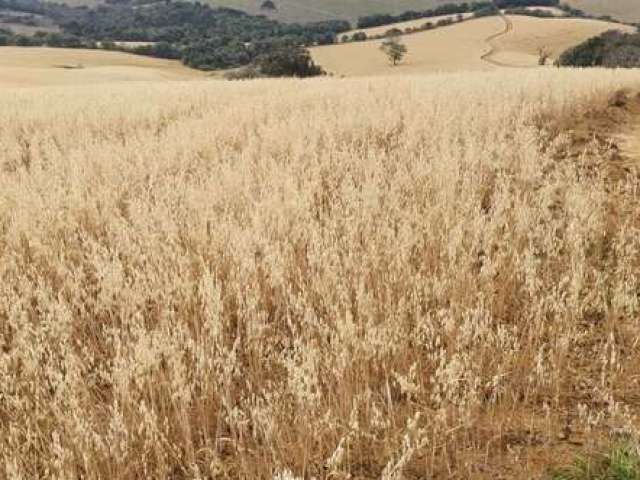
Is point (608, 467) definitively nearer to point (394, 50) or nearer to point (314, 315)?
point (314, 315)

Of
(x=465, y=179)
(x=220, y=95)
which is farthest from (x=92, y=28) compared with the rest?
(x=465, y=179)

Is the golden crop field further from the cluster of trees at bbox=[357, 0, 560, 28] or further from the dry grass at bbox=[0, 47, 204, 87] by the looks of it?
the cluster of trees at bbox=[357, 0, 560, 28]

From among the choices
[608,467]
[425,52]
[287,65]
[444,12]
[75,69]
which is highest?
[444,12]

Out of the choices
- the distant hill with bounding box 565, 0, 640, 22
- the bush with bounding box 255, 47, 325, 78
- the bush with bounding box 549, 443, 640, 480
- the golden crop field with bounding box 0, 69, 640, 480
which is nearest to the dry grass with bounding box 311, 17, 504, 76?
the bush with bounding box 255, 47, 325, 78

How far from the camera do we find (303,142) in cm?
805

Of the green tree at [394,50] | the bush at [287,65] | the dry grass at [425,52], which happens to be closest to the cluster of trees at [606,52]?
the dry grass at [425,52]

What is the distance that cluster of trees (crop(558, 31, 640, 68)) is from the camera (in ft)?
203

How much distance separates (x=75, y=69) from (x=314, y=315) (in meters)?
63.6

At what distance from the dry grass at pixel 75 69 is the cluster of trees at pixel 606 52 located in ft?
145

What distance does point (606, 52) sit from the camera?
67500mm

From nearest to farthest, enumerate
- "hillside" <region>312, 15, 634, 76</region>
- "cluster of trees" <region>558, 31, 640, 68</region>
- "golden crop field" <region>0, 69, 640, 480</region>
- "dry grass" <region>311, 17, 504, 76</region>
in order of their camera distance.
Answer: "golden crop field" <region>0, 69, 640, 480</region> < "cluster of trees" <region>558, 31, 640, 68</region> < "dry grass" <region>311, 17, 504, 76</region> < "hillside" <region>312, 15, 634, 76</region>

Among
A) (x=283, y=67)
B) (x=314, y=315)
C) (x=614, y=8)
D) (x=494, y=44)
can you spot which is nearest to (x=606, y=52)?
(x=494, y=44)

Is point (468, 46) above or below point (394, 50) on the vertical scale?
above

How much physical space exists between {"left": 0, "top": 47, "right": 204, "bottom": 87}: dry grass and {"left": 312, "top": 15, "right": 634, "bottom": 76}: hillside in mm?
24448
